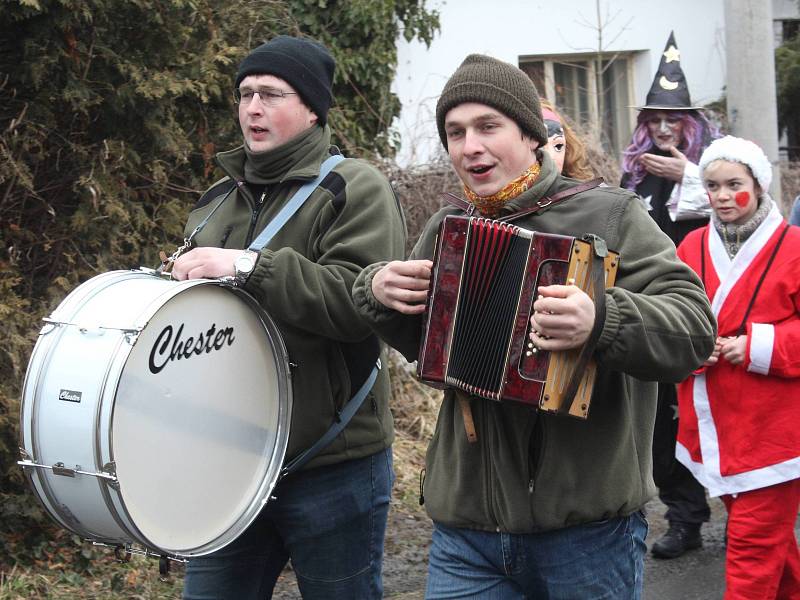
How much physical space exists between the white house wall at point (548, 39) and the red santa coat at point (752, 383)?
3.85m

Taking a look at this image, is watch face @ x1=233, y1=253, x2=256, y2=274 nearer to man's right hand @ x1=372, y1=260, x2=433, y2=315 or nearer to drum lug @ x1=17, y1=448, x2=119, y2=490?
man's right hand @ x1=372, y1=260, x2=433, y2=315

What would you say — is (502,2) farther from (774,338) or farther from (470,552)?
(470,552)

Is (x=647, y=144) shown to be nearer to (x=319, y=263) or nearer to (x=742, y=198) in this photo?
(x=742, y=198)

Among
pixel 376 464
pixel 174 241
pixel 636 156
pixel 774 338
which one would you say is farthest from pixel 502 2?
pixel 376 464

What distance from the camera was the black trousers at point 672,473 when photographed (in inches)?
219

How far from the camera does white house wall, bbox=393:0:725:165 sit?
9.23m

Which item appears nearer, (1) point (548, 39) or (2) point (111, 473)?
(2) point (111, 473)

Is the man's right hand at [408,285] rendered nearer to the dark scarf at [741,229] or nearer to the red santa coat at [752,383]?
the red santa coat at [752,383]

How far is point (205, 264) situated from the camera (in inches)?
122

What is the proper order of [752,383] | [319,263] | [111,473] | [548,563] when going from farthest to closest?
[752,383] < [319,263] < [111,473] < [548,563]

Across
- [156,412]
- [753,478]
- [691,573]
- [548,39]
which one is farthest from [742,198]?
[548,39]

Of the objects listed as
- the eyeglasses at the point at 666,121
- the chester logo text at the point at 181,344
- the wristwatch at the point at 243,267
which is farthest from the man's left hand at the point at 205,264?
the eyeglasses at the point at 666,121

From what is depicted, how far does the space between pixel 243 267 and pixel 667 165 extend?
303 cm

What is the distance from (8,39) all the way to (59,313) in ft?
7.73
